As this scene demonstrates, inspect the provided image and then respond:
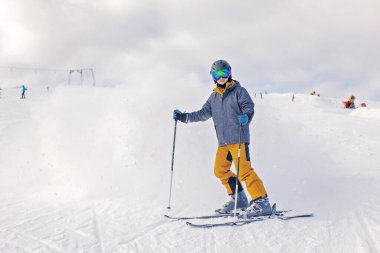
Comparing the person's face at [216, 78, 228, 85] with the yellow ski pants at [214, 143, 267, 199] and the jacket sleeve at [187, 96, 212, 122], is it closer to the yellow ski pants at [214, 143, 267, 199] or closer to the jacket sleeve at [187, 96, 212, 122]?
the jacket sleeve at [187, 96, 212, 122]

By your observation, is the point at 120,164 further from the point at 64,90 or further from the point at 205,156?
the point at 64,90

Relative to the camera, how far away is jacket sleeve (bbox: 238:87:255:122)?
460cm

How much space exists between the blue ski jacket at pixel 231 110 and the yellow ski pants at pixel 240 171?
0.12 metres

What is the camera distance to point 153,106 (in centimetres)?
819

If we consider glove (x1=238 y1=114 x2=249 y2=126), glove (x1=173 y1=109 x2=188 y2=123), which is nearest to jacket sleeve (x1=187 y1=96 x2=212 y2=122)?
glove (x1=173 y1=109 x2=188 y2=123)

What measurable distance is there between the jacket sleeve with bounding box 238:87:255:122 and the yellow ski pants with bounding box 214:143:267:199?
45 cm

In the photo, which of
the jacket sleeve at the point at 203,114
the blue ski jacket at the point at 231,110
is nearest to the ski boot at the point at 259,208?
the blue ski jacket at the point at 231,110

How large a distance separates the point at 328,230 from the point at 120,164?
162 inches

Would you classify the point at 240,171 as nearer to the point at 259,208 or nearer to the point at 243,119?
the point at 259,208

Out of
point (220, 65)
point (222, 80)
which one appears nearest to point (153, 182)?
point (222, 80)

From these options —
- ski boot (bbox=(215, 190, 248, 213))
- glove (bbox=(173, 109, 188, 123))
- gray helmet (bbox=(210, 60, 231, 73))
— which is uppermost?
gray helmet (bbox=(210, 60, 231, 73))

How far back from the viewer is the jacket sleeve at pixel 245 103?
15.1 ft

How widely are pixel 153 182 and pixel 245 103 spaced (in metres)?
2.58

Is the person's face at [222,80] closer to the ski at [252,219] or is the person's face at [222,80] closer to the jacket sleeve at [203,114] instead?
the jacket sleeve at [203,114]
